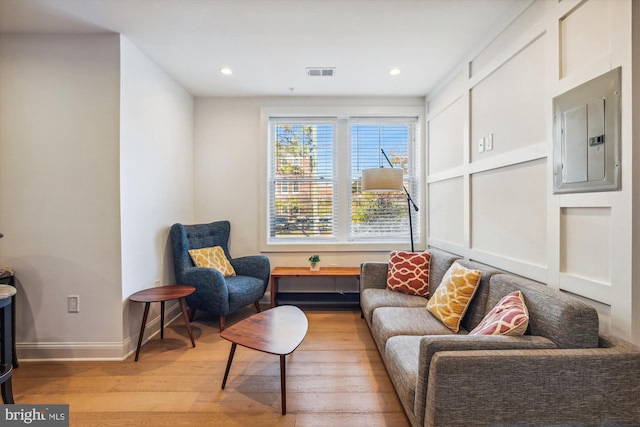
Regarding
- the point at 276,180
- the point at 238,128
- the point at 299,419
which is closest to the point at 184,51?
the point at 238,128

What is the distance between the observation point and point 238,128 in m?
3.54

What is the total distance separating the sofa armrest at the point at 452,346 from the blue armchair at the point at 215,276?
193 centimetres

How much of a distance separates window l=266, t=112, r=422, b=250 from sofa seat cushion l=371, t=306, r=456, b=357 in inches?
57.7

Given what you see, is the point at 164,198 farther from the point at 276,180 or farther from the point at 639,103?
the point at 639,103

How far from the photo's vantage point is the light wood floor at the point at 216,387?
162cm

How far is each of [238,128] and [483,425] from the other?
11.6ft

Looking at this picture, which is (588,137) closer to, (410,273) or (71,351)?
(410,273)

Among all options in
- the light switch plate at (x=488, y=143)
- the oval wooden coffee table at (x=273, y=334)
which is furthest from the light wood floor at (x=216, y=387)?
the light switch plate at (x=488, y=143)

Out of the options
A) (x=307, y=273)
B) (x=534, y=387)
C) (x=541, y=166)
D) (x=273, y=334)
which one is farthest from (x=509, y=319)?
(x=307, y=273)

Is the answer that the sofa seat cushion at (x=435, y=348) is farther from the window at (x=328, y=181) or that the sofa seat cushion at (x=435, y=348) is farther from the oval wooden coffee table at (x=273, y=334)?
the window at (x=328, y=181)

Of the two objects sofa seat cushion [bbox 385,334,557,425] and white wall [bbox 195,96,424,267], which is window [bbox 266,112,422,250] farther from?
sofa seat cushion [bbox 385,334,557,425]

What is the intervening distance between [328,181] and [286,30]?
5.95 ft

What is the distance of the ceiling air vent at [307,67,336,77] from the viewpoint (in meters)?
2.79

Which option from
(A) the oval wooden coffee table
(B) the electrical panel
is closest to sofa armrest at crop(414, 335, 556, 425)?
(A) the oval wooden coffee table
